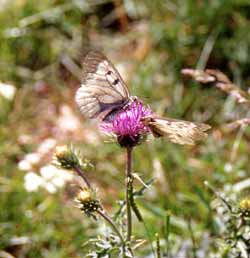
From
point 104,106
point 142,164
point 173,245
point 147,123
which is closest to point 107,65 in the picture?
point 104,106

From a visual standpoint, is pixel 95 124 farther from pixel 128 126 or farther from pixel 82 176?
pixel 128 126

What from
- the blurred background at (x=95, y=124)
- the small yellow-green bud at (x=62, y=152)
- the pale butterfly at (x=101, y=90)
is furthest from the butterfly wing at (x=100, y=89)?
the blurred background at (x=95, y=124)

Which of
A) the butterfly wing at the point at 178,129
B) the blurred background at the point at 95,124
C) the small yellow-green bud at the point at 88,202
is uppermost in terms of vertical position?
the blurred background at the point at 95,124

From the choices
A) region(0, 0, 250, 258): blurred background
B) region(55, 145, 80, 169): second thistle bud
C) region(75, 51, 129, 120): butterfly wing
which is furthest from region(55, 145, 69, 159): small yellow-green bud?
region(0, 0, 250, 258): blurred background

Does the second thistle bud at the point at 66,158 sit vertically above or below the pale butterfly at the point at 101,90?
below

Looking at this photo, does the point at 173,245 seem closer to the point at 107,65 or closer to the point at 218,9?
the point at 107,65

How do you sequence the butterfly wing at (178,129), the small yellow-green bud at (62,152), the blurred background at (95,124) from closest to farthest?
the butterfly wing at (178,129), the small yellow-green bud at (62,152), the blurred background at (95,124)

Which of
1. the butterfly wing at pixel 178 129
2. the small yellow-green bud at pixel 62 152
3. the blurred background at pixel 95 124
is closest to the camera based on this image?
the butterfly wing at pixel 178 129

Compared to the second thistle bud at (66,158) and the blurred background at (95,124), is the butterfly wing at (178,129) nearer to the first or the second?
the second thistle bud at (66,158)
